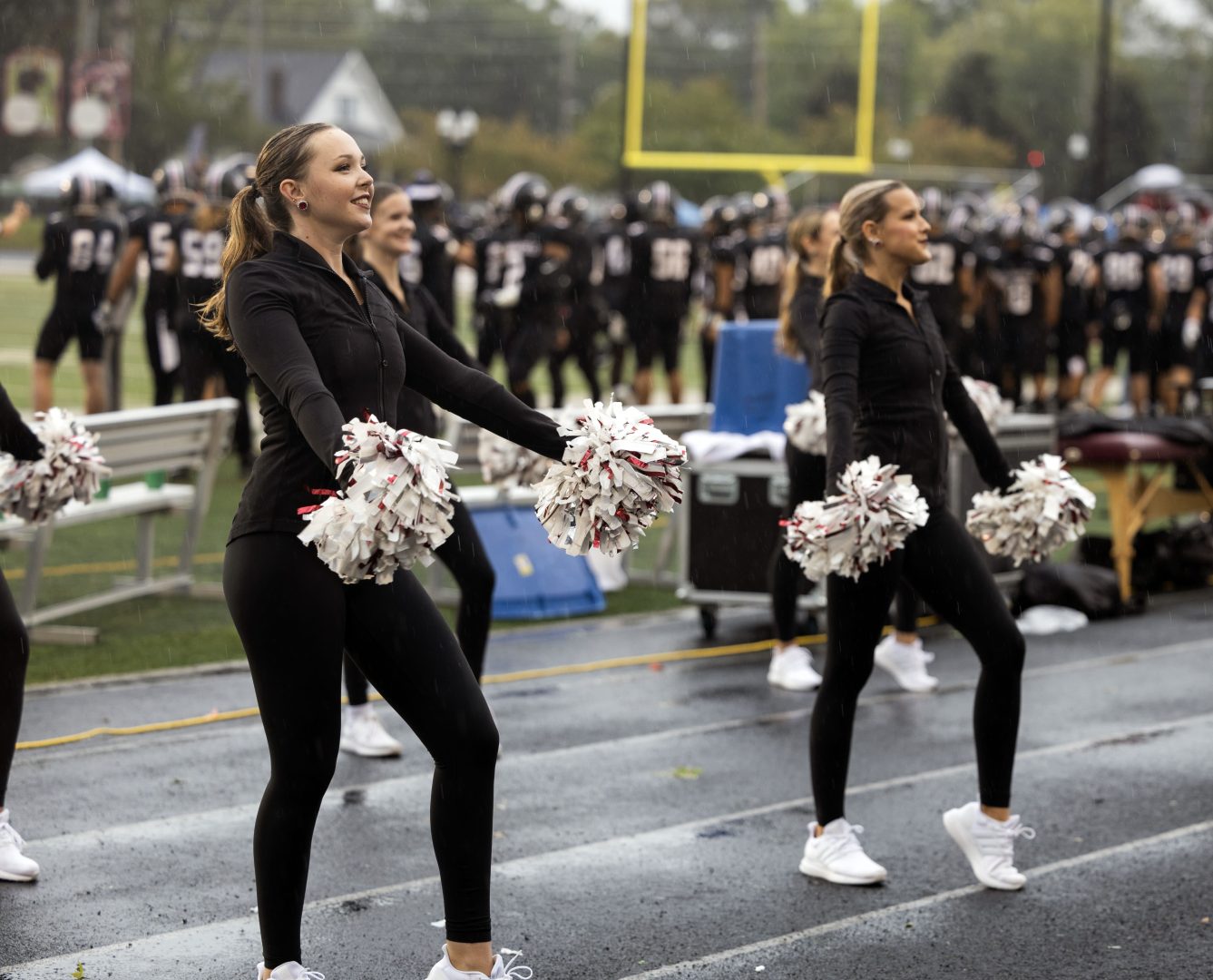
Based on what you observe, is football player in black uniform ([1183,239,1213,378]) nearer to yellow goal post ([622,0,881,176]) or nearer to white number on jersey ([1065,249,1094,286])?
white number on jersey ([1065,249,1094,286])

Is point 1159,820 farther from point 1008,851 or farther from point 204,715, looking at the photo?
point 204,715

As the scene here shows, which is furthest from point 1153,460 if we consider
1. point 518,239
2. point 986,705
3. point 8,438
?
point 518,239

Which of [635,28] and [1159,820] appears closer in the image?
[1159,820]

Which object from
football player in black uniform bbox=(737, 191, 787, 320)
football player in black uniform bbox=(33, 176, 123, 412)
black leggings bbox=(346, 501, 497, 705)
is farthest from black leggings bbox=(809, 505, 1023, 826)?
football player in black uniform bbox=(737, 191, 787, 320)

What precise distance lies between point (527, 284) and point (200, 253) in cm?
372

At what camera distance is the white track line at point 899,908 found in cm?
449

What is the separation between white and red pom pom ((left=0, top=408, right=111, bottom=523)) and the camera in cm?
541

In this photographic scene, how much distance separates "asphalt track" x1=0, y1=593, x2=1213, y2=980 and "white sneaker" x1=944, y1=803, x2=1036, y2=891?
0.21ft

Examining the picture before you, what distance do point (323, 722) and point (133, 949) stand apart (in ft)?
3.90

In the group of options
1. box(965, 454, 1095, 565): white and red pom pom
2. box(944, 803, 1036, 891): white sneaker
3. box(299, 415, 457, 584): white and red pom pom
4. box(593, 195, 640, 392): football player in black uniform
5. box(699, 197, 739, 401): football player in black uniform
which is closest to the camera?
box(299, 415, 457, 584): white and red pom pom

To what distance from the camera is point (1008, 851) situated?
5113 mm

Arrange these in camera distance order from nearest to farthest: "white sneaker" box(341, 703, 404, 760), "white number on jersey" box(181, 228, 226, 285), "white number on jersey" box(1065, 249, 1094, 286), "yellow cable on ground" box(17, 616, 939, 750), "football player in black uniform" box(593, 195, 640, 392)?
"white sneaker" box(341, 703, 404, 760), "yellow cable on ground" box(17, 616, 939, 750), "white number on jersey" box(181, 228, 226, 285), "football player in black uniform" box(593, 195, 640, 392), "white number on jersey" box(1065, 249, 1094, 286)

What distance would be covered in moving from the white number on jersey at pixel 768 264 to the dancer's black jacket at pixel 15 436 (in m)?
14.0

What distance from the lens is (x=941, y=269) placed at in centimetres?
1773
